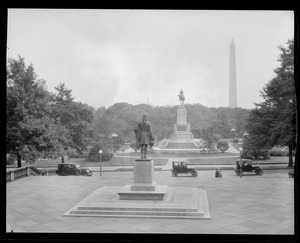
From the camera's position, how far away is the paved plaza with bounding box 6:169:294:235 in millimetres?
9281

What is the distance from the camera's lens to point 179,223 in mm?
9742

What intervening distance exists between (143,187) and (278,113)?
45.9 ft

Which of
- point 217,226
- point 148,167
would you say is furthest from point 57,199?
point 217,226

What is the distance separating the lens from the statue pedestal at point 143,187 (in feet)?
38.9

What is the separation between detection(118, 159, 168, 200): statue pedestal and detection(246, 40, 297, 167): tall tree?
1124cm

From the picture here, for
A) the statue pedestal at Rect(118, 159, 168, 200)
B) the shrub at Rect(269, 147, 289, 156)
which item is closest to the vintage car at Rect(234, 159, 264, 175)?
the statue pedestal at Rect(118, 159, 168, 200)

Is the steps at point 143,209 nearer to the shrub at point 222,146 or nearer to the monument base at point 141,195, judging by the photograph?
the monument base at point 141,195

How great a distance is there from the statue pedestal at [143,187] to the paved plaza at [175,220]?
1648 millimetres

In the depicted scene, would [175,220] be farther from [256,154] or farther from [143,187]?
[256,154]

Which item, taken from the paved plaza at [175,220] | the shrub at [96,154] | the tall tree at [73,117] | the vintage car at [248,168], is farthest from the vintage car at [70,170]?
the vintage car at [248,168]

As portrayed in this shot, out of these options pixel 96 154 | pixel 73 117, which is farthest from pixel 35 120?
pixel 96 154

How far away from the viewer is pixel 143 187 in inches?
482

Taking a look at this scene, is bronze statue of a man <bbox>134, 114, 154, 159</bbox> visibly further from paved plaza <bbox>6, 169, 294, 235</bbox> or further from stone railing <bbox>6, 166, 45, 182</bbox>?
stone railing <bbox>6, 166, 45, 182</bbox>
